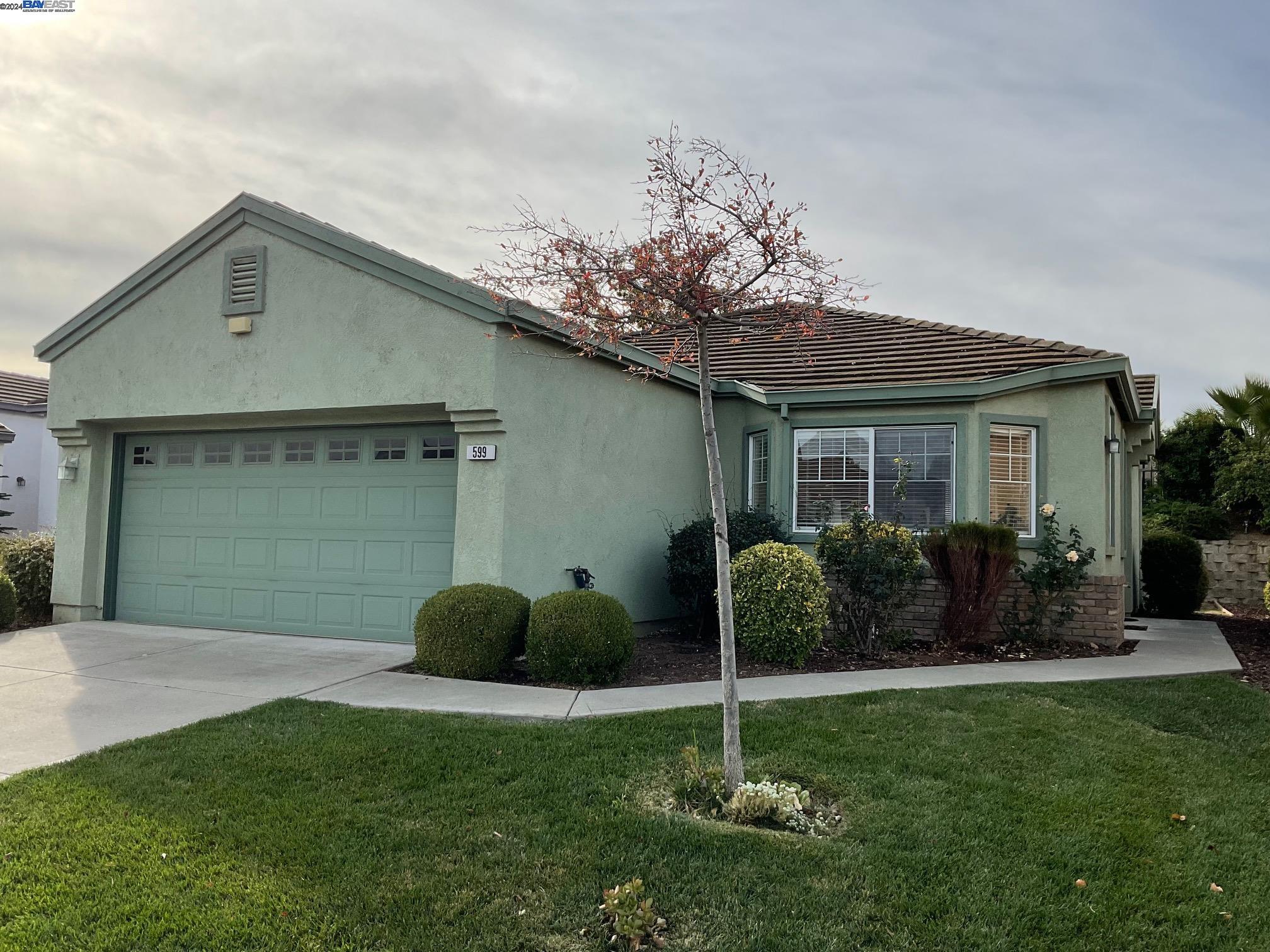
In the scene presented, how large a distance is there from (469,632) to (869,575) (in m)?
4.22

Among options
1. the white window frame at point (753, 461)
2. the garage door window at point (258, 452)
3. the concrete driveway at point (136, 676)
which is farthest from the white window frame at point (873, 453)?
the garage door window at point (258, 452)

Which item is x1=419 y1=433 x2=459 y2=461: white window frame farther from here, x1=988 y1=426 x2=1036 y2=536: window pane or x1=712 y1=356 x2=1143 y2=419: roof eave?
x1=988 y1=426 x2=1036 y2=536: window pane

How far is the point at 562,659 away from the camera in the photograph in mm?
7582

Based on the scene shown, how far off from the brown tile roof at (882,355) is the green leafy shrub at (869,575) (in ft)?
7.46

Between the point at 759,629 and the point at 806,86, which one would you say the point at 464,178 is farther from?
the point at 759,629

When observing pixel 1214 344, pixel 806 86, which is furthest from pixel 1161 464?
pixel 806 86

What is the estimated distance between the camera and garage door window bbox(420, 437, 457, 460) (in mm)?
9555

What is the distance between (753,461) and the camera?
12086 millimetres

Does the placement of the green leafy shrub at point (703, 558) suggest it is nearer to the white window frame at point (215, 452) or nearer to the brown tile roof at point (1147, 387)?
the white window frame at point (215, 452)

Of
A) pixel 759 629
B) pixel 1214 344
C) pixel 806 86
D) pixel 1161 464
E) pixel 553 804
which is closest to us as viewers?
pixel 553 804

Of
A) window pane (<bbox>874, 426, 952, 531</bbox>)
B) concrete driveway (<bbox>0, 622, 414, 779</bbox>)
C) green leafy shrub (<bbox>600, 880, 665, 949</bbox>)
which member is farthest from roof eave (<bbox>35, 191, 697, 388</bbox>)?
green leafy shrub (<bbox>600, 880, 665, 949</bbox>)

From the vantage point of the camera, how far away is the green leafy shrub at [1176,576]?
48.9 feet

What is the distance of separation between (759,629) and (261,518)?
6120 millimetres

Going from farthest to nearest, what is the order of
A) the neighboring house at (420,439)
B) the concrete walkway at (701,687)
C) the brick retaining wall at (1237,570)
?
1. the brick retaining wall at (1237,570)
2. the neighboring house at (420,439)
3. the concrete walkway at (701,687)
